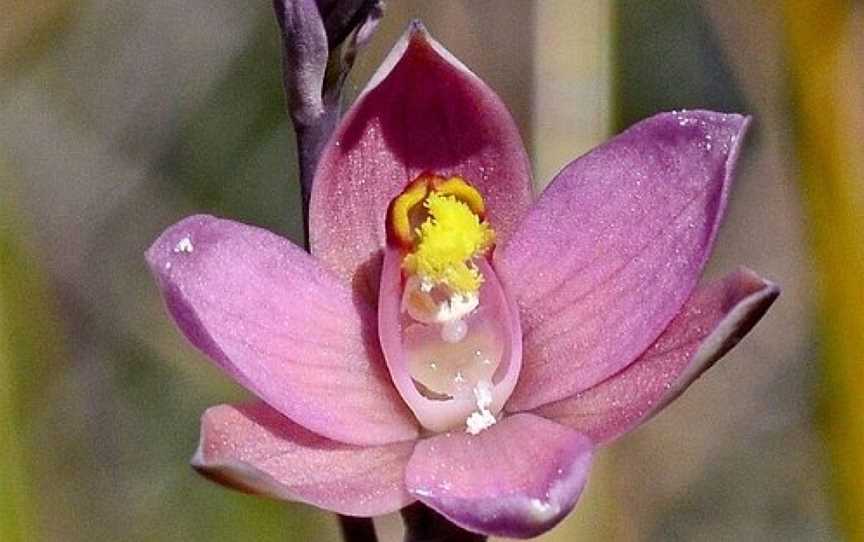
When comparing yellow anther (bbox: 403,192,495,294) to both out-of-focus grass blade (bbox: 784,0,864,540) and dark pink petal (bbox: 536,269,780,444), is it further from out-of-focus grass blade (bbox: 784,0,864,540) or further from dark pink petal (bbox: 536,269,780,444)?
out-of-focus grass blade (bbox: 784,0,864,540)

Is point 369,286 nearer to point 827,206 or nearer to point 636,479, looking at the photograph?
point 827,206

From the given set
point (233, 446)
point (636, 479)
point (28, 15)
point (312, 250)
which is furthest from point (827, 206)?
point (28, 15)

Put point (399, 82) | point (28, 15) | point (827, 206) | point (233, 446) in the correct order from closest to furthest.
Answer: point (233, 446) < point (399, 82) < point (827, 206) < point (28, 15)

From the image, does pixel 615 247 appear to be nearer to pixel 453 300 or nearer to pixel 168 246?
pixel 453 300

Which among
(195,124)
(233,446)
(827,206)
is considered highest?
(233,446)

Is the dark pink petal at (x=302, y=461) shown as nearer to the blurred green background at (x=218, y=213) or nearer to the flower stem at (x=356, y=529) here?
the flower stem at (x=356, y=529)

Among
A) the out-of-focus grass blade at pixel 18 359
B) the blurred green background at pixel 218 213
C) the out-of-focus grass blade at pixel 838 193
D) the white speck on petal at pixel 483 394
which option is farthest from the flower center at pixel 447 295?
the blurred green background at pixel 218 213

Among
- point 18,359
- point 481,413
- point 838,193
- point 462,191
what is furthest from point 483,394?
point 18,359
